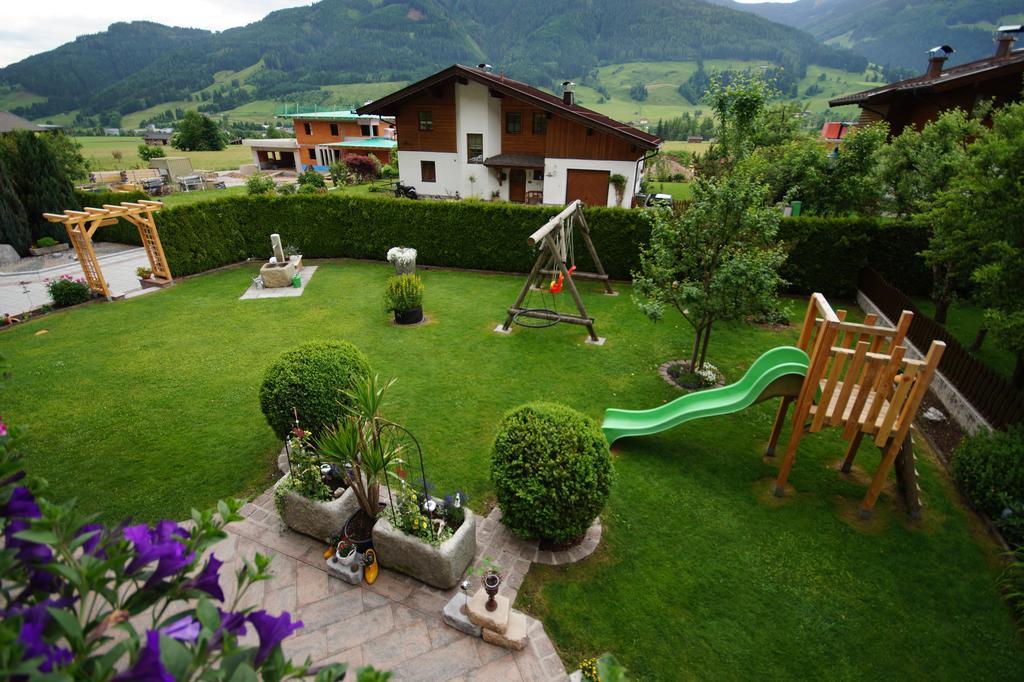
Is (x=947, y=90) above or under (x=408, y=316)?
above

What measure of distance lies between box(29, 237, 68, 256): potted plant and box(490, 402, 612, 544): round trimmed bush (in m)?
23.6

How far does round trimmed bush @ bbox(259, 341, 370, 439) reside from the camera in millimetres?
6273

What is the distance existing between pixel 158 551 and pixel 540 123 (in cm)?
2688

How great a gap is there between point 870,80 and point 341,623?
655 ft

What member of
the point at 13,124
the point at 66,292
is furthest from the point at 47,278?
the point at 13,124

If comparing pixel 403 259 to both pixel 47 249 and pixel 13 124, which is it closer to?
pixel 47 249

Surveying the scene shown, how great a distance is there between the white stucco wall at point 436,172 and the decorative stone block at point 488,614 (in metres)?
24.9

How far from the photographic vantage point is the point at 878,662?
450cm

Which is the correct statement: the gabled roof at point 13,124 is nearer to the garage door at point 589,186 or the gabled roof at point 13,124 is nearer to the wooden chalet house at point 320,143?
the wooden chalet house at point 320,143

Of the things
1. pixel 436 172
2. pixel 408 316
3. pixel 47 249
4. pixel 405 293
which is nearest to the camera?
pixel 405 293

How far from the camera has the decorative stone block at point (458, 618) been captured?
4625mm

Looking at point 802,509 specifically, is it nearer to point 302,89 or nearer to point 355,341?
point 355,341

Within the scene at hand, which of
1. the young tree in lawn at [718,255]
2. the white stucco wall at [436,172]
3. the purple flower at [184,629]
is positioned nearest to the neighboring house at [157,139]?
the white stucco wall at [436,172]

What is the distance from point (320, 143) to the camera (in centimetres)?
4756
